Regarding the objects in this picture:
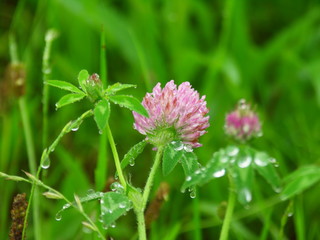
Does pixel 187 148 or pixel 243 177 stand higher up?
pixel 187 148

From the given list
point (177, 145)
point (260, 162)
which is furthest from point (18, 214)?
point (260, 162)

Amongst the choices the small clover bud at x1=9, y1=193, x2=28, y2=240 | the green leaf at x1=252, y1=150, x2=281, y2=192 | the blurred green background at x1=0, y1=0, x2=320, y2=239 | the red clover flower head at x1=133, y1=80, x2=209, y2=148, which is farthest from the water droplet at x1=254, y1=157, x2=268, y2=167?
the blurred green background at x1=0, y1=0, x2=320, y2=239

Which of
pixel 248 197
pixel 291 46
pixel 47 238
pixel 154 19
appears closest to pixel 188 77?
pixel 154 19

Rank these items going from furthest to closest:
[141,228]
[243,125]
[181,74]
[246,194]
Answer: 1. [181,74]
2. [243,125]
3. [141,228]
4. [246,194]

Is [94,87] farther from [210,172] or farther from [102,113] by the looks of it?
[210,172]

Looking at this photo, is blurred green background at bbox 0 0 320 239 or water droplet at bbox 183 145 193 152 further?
blurred green background at bbox 0 0 320 239

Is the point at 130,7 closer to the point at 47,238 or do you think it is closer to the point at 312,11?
the point at 312,11

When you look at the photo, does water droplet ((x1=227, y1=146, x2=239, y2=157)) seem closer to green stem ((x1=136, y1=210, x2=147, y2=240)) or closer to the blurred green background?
green stem ((x1=136, y1=210, x2=147, y2=240))
